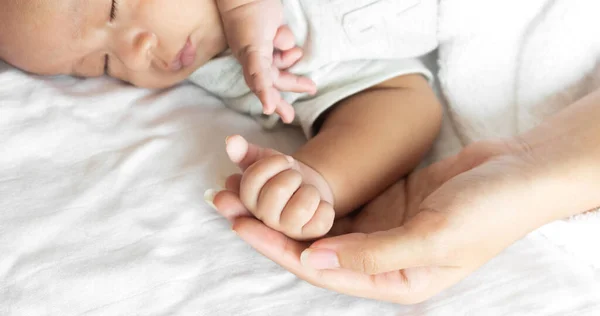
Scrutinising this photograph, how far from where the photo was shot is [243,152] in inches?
25.5

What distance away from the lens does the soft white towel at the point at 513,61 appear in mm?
784

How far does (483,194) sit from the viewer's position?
59cm

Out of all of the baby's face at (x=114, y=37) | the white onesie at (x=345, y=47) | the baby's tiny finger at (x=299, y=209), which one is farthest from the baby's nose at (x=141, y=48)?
the baby's tiny finger at (x=299, y=209)

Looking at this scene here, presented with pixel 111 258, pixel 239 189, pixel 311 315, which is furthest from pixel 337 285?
pixel 111 258

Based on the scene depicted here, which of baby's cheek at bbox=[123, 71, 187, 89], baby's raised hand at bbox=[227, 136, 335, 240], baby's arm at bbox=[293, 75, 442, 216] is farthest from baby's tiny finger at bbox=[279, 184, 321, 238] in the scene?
baby's cheek at bbox=[123, 71, 187, 89]

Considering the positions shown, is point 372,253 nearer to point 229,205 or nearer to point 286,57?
point 229,205

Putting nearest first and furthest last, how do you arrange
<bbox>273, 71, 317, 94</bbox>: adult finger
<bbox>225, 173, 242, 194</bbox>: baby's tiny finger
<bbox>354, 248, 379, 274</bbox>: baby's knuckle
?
<bbox>354, 248, 379, 274</bbox>: baby's knuckle < <bbox>225, 173, 242, 194</bbox>: baby's tiny finger < <bbox>273, 71, 317, 94</bbox>: adult finger

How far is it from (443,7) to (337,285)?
1.51 feet

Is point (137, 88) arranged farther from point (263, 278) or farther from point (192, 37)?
point (263, 278)

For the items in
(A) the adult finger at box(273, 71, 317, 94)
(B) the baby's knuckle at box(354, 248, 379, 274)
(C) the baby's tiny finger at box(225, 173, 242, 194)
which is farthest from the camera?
(A) the adult finger at box(273, 71, 317, 94)

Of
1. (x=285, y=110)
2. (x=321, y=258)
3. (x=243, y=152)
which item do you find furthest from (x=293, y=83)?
(x=321, y=258)

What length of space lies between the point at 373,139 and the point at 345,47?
15 cm

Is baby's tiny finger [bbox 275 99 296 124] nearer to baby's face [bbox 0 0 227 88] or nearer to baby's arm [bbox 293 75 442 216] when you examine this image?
baby's arm [bbox 293 75 442 216]

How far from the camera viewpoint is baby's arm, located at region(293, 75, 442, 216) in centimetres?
73
